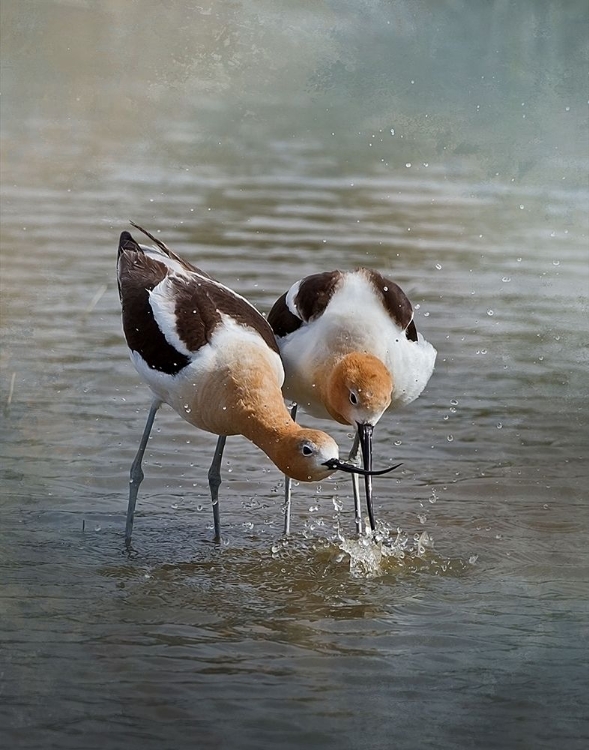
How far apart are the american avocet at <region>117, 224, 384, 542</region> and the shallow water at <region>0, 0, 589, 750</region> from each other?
491mm

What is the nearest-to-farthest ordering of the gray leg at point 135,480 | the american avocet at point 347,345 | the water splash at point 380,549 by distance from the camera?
the water splash at point 380,549, the american avocet at point 347,345, the gray leg at point 135,480

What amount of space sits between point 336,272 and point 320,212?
476cm

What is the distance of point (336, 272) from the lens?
18.1 feet

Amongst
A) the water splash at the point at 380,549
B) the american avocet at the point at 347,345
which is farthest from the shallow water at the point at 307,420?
A: the american avocet at the point at 347,345

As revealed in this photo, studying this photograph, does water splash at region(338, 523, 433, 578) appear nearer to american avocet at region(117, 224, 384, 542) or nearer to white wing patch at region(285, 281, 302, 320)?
american avocet at region(117, 224, 384, 542)

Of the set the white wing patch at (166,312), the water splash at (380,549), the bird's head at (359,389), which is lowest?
the water splash at (380,549)

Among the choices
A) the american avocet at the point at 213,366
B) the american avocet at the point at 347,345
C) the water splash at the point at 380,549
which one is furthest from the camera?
the american avocet at the point at 347,345

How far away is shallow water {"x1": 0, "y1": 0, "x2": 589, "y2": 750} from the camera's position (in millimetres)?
3744

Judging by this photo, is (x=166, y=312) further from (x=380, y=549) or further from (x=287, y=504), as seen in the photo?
(x=380, y=549)

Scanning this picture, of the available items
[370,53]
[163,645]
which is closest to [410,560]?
[163,645]

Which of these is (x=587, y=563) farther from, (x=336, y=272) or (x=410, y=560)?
(x=336, y=272)

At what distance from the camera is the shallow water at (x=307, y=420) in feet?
12.3

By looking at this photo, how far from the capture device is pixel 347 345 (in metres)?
5.21

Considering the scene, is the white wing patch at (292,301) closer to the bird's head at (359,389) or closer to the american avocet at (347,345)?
the american avocet at (347,345)
